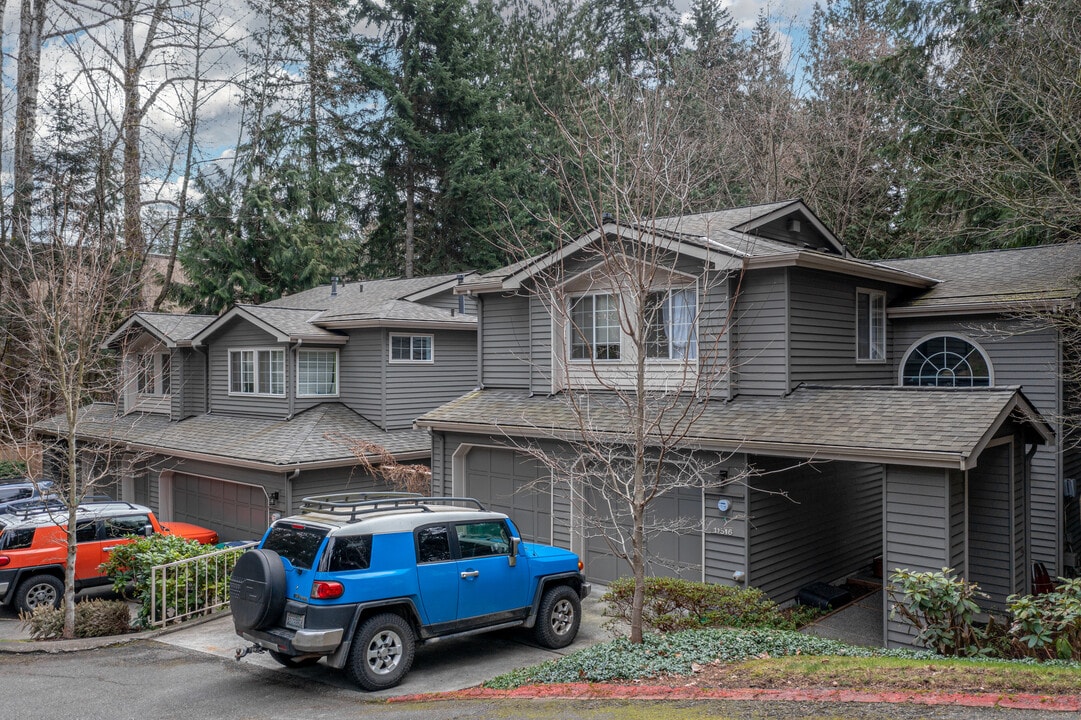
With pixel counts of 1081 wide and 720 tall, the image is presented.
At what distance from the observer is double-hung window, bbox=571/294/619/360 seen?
14359 mm

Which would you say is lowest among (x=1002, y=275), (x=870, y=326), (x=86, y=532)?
(x=86, y=532)

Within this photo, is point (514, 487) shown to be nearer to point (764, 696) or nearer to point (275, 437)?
point (275, 437)

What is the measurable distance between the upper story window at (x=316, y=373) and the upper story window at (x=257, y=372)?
1.45 ft

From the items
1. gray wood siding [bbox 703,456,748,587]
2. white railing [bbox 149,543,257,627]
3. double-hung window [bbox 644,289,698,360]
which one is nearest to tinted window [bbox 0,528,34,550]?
white railing [bbox 149,543,257,627]

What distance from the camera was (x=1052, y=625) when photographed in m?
7.97

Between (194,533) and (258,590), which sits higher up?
(258,590)

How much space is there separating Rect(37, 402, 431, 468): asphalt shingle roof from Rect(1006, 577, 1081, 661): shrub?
13.3m

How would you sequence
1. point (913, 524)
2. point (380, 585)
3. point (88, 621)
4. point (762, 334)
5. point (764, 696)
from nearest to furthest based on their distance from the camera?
point (764, 696) → point (380, 585) → point (913, 524) → point (88, 621) → point (762, 334)

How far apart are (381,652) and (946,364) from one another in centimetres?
1185

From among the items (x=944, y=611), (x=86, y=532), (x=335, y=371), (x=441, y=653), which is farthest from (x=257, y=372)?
(x=944, y=611)

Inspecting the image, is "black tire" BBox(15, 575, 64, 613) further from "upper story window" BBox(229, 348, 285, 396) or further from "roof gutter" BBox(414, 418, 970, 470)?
"roof gutter" BBox(414, 418, 970, 470)

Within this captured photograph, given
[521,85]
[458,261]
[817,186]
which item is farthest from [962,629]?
[521,85]

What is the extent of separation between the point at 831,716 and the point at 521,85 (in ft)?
113

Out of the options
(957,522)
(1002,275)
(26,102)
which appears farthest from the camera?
(26,102)
